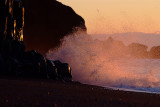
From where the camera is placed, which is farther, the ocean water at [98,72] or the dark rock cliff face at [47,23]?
the dark rock cliff face at [47,23]

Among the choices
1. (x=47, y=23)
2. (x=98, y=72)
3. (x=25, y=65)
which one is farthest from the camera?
(x=47, y=23)

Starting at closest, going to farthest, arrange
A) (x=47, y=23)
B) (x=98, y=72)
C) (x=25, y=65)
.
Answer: (x=25, y=65) → (x=98, y=72) → (x=47, y=23)

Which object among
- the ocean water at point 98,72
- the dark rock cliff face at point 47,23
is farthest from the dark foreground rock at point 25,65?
the dark rock cliff face at point 47,23

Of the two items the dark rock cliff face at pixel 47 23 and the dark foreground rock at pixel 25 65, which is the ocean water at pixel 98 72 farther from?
the dark rock cliff face at pixel 47 23

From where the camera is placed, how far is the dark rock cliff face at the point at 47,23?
109938mm

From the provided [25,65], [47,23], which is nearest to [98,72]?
[25,65]

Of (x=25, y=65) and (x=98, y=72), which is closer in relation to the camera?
(x=25, y=65)

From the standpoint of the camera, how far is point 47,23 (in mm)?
122562

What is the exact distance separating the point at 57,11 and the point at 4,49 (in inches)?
4115

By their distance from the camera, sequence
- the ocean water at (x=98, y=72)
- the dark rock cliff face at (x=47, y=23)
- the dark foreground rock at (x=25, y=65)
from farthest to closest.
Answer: the dark rock cliff face at (x=47, y=23)
the ocean water at (x=98, y=72)
the dark foreground rock at (x=25, y=65)

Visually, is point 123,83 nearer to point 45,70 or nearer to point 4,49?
point 45,70

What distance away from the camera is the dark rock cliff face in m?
110

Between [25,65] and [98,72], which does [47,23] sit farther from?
[25,65]

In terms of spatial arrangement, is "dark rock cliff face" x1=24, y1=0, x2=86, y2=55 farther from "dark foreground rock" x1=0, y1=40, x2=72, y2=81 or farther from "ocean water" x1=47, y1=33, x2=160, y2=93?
"dark foreground rock" x1=0, y1=40, x2=72, y2=81
